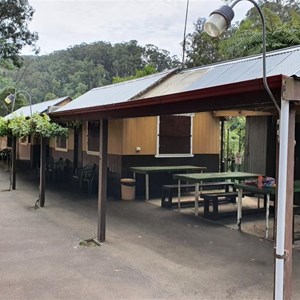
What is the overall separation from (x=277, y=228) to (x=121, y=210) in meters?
5.46

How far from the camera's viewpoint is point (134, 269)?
4418mm

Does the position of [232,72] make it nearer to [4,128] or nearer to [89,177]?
[89,177]

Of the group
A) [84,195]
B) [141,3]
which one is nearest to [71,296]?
[84,195]

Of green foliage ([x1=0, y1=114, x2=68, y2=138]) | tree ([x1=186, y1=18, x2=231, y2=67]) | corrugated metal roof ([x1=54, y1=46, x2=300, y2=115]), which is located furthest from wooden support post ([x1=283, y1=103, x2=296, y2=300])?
tree ([x1=186, y1=18, x2=231, y2=67])

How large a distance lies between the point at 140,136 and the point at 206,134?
223 cm

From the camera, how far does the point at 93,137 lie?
11172 mm

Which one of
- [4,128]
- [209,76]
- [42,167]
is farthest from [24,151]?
[209,76]

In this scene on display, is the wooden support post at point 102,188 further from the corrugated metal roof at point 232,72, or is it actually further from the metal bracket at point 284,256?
the metal bracket at point 284,256

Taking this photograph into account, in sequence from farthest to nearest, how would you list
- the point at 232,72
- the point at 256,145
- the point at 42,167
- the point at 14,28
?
1. the point at 14,28
2. the point at 256,145
3. the point at 42,167
4. the point at 232,72

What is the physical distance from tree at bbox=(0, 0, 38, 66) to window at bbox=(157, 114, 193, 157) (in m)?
14.6

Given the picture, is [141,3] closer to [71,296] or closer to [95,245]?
[95,245]

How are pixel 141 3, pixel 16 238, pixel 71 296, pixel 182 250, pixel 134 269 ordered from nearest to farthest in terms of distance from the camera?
pixel 71 296 < pixel 134 269 < pixel 182 250 < pixel 16 238 < pixel 141 3

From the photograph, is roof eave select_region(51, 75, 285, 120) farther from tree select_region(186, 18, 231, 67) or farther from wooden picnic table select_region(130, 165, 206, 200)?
tree select_region(186, 18, 231, 67)

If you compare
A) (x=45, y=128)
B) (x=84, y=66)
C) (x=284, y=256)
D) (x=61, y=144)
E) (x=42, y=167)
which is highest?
(x=84, y=66)
